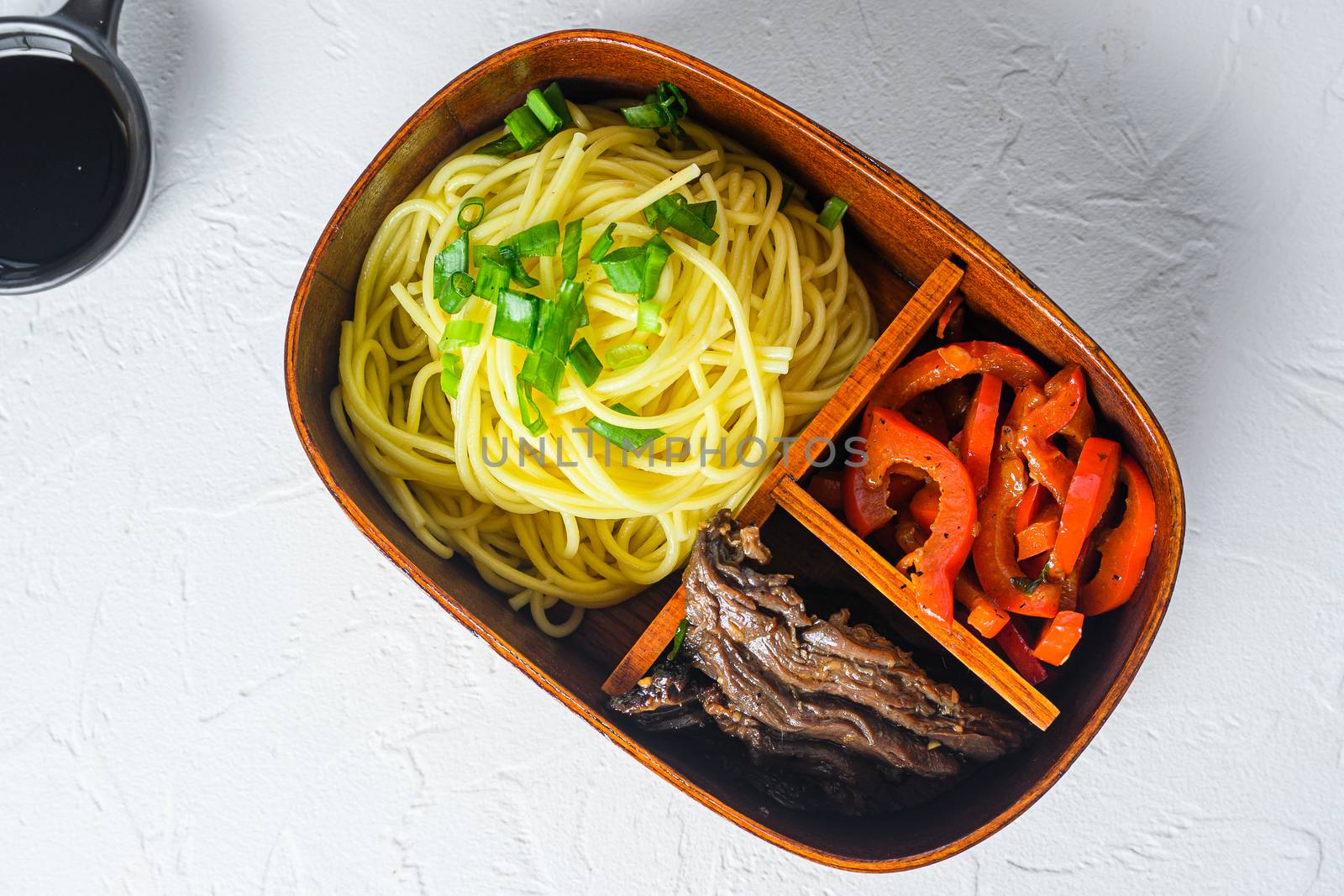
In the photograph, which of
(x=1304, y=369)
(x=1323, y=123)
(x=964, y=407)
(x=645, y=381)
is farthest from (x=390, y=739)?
(x=1323, y=123)

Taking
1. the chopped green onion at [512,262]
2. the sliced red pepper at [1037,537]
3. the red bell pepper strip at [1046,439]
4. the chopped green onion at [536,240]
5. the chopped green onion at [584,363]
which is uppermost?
the red bell pepper strip at [1046,439]

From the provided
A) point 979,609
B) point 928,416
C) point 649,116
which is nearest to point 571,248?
point 649,116

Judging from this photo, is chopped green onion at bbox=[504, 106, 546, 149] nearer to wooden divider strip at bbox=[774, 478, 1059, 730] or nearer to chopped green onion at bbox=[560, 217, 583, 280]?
chopped green onion at bbox=[560, 217, 583, 280]

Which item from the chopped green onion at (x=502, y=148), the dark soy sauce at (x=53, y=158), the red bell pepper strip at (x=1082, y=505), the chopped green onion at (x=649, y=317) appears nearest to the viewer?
the red bell pepper strip at (x=1082, y=505)

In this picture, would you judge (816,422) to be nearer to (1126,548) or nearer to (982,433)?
(982,433)

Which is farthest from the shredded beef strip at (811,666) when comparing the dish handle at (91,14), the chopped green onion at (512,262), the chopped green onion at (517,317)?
the dish handle at (91,14)

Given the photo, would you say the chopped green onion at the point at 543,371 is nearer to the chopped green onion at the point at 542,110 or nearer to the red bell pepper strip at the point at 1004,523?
the chopped green onion at the point at 542,110

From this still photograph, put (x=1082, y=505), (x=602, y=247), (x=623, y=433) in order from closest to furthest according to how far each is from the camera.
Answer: (x=1082, y=505) → (x=602, y=247) → (x=623, y=433)
